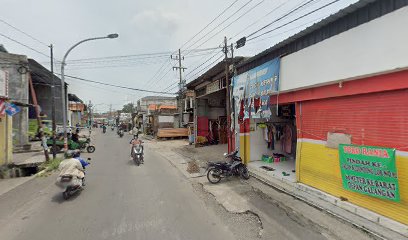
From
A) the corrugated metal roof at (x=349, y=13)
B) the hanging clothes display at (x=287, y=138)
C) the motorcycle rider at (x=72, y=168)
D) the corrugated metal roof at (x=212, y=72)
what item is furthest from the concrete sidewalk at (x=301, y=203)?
the corrugated metal roof at (x=212, y=72)

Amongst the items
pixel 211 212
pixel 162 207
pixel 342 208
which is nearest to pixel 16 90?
pixel 162 207

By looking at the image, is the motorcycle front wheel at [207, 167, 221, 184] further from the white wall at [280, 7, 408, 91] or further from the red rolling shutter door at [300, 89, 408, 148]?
the white wall at [280, 7, 408, 91]

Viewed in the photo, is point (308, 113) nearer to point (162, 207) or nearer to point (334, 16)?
point (334, 16)

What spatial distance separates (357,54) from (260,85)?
4387mm

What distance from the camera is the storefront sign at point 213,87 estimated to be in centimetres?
1678

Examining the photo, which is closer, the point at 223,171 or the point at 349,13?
the point at 349,13

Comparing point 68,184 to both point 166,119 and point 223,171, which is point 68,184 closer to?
point 223,171

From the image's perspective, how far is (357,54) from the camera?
5.83 m

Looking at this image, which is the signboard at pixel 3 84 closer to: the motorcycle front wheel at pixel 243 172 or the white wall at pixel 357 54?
→ the motorcycle front wheel at pixel 243 172

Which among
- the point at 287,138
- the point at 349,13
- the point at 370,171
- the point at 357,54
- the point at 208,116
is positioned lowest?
the point at 370,171

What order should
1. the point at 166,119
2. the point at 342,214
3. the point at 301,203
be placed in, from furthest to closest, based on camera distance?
the point at 166,119, the point at 301,203, the point at 342,214

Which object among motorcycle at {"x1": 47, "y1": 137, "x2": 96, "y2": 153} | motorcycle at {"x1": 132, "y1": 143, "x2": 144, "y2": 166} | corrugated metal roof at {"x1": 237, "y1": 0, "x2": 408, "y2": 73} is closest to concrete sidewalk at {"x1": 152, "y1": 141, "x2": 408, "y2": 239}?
motorcycle at {"x1": 132, "y1": 143, "x2": 144, "y2": 166}

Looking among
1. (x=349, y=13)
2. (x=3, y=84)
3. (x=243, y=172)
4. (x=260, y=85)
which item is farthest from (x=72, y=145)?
(x=349, y=13)

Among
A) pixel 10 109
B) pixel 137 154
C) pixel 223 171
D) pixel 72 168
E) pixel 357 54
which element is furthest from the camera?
pixel 137 154
